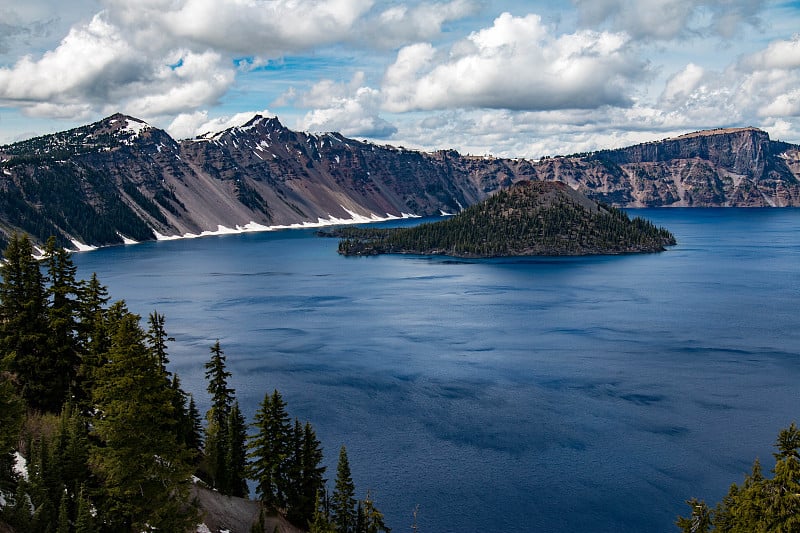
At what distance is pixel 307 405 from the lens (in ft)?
287

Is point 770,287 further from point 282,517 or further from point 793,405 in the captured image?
point 282,517

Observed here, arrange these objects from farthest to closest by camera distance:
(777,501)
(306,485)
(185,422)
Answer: (185,422) < (306,485) < (777,501)

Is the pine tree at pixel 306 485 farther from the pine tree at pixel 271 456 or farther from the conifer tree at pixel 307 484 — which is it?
Result: the pine tree at pixel 271 456

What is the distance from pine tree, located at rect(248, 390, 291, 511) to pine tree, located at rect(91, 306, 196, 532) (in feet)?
57.2

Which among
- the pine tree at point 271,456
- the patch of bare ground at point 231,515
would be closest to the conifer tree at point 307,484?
the patch of bare ground at point 231,515

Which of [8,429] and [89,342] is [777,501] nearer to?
[8,429]

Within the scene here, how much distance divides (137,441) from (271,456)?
21509mm

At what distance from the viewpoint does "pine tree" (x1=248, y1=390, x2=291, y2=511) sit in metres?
54.1

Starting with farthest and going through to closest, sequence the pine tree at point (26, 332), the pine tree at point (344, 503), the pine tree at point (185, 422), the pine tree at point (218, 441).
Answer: the pine tree at point (218, 441) < the pine tree at point (185, 422) < the pine tree at point (26, 332) < the pine tree at point (344, 503)

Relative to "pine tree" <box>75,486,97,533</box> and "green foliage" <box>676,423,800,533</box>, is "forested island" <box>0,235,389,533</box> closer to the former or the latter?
"pine tree" <box>75,486,97,533</box>

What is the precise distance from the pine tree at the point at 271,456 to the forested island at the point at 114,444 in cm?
10

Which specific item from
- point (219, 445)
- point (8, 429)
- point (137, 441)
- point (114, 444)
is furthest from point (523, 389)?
point (8, 429)

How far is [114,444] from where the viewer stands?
33.9 metres

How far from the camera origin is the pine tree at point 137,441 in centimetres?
3344
